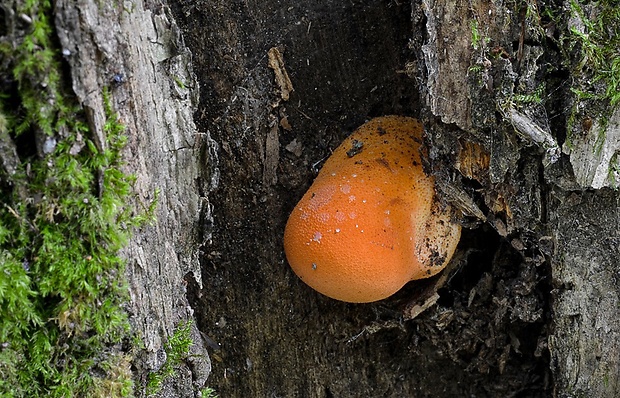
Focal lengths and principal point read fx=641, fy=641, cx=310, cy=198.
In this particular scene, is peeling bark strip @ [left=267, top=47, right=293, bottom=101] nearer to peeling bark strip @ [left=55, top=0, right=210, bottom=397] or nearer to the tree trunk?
the tree trunk

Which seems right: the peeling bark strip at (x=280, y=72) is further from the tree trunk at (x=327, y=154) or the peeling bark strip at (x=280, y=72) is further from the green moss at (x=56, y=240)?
the green moss at (x=56, y=240)

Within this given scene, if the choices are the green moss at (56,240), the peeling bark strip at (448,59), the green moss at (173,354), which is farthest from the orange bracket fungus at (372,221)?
the green moss at (56,240)

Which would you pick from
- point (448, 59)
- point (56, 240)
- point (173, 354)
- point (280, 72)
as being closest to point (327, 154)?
point (280, 72)

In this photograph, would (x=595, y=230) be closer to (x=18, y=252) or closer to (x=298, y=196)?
(x=298, y=196)

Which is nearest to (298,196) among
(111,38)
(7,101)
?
(111,38)

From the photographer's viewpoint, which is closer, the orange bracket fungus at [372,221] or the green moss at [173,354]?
the green moss at [173,354]

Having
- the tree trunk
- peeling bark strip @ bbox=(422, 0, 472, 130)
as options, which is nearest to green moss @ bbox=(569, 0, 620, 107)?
the tree trunk

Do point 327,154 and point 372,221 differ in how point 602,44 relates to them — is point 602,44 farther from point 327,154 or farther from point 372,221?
point 327,154
